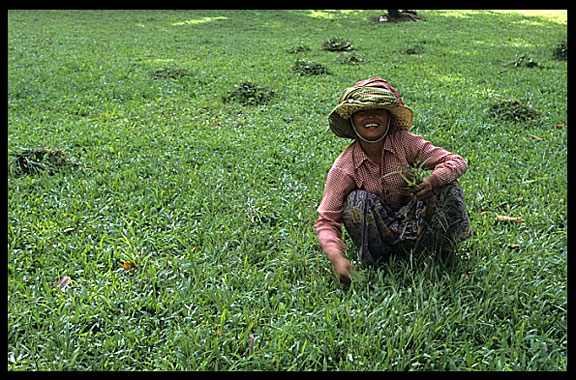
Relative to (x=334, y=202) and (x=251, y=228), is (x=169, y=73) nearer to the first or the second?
(x=251, y=228)

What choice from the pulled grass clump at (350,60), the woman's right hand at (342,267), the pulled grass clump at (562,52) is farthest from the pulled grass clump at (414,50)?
the woman's right hand at (342,267)

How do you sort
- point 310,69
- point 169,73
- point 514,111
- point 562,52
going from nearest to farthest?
1. point 514,111
2. point 169,73
3. point 310,69
4. point 562,52

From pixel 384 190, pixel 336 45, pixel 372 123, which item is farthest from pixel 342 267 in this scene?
pixel 336 45

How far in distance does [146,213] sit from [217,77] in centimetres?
413

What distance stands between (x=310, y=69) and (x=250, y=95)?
63.2 inches

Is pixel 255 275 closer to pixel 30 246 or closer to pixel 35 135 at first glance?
pixel 30 246

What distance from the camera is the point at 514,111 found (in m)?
5.35

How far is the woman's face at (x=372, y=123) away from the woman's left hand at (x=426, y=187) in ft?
1.11

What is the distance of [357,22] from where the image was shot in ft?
45.9

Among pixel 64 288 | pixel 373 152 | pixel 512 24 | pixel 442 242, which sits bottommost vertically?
pixel 64 288

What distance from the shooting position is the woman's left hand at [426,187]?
8.43ft

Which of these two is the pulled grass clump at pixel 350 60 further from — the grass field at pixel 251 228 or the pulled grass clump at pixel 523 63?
the pulled grass clump at pixel 523 63

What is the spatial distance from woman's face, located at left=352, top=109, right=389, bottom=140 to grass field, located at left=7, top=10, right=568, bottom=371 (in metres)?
0.66
